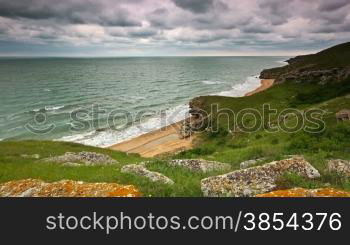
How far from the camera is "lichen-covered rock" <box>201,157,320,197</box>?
1036 centimetres

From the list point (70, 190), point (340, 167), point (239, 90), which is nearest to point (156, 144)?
point (340, 167)

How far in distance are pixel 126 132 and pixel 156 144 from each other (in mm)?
11328

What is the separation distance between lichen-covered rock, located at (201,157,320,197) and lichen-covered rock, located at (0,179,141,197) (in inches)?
121

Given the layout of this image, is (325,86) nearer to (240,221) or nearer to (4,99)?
(240,221)

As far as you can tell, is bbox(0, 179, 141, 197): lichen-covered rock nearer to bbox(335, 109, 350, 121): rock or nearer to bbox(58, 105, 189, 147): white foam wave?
bbox(335, 109, 350, 121): rock

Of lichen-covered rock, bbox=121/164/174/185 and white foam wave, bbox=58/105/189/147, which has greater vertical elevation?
lichen-covered rock, bbox=121/164/174/185

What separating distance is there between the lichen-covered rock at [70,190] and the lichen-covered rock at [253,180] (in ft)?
10.1

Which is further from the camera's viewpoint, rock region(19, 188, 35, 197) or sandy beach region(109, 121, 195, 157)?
sandy beach region(109, 121, 195, 157)

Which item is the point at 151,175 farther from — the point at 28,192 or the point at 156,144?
the point at 156,144

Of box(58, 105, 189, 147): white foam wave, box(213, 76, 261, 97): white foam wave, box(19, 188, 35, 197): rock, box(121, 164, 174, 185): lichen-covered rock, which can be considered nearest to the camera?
box(19, 188, 35, 197): rock

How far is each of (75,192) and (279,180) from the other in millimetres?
8002

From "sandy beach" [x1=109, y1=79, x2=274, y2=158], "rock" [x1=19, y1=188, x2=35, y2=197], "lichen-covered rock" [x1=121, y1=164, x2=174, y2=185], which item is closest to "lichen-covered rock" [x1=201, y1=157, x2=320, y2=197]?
"lichen-covered rock" [x1=121, y1=164, x2=174, y2=185]

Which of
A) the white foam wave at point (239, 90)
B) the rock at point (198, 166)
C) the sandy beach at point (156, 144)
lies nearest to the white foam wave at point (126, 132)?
the sandy beach at point (156, 144)

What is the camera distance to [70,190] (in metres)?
10.6
